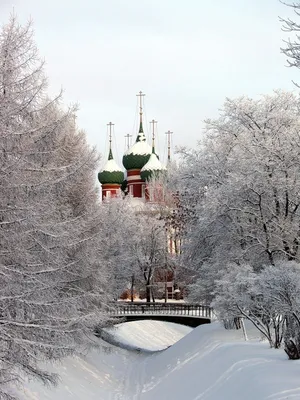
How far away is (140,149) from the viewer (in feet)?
208

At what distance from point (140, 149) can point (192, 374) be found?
4822cm

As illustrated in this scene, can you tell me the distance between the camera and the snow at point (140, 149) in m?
63.1

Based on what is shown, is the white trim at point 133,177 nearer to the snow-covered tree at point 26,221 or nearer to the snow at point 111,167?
the snow at point 111,167

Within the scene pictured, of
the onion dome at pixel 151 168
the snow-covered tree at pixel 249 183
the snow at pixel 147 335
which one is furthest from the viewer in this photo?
the onion dome at pixel 151 168

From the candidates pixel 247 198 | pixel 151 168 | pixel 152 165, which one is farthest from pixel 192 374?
pixel 152 165

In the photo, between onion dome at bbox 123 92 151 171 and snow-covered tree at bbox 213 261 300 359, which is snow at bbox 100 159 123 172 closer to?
onion dome at bbox 123 92 151 171

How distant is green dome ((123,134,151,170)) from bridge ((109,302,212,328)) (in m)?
27.3

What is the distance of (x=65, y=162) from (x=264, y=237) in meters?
7.06

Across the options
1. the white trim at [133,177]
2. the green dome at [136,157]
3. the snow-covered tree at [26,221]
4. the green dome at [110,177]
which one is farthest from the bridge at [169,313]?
the green dome at [110,177]

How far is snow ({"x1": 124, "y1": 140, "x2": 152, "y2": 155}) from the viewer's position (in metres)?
63.1

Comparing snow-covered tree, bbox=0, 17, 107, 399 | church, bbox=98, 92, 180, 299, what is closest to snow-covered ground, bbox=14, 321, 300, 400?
snow-covered tree, bbox=0, 17, 107, 399

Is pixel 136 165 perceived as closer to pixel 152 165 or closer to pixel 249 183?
pixel 152 165

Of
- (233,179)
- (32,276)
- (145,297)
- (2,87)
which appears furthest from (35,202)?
(145,297)

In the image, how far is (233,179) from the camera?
63.1 feet
